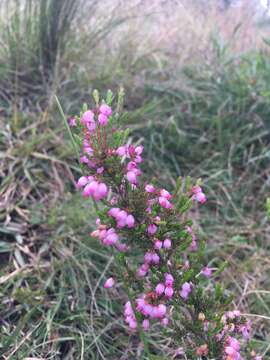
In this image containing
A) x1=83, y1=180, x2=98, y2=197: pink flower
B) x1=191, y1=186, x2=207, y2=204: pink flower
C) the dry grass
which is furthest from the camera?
the dry grass

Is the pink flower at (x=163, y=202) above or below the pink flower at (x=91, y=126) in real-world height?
below

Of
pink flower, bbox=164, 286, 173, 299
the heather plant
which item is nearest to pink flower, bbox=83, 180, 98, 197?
the heather plant

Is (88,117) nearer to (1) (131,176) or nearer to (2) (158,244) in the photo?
(1) (131,176)

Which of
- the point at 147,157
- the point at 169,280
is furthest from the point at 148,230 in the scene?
the point at 147,157

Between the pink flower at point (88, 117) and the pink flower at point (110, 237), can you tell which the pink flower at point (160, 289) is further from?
the pink flower at point (88, 117)

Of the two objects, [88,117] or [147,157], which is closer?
[88,117]

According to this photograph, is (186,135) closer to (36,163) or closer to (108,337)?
(36,163)

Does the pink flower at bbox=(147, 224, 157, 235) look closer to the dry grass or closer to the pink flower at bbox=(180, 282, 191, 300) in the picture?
the pink flower at bbox=(180, 282, 191, 300)

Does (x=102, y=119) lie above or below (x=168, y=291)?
above

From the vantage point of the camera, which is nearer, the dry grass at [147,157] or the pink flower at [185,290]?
the pink flower at [185,290]

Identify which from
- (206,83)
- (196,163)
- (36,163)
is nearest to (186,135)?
(196,163)

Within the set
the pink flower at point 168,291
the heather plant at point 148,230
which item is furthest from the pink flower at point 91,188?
the pink flower at point 168,291
